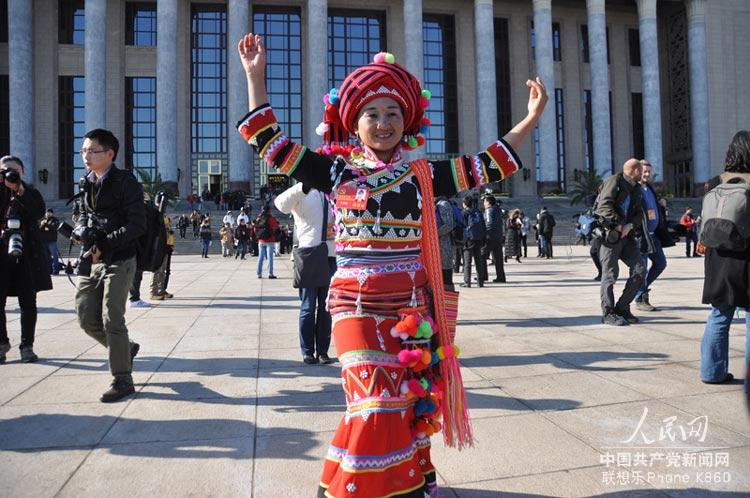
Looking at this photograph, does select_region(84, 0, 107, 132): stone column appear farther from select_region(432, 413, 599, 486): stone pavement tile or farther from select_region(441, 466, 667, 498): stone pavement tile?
select_region(441, 466, 667, 498): stone pavement tile

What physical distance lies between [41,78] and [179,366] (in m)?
38.7

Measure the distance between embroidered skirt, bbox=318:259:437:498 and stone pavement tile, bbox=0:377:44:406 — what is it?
3.08 metres

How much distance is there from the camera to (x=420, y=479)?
2.07 m

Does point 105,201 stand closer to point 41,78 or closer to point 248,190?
point 248,190

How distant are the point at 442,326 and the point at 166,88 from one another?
3308cm

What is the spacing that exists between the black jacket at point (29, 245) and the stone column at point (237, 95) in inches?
1065

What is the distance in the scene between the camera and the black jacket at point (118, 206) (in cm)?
400

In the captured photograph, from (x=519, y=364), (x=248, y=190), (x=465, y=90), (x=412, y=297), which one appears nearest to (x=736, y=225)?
(x=519, y=364)

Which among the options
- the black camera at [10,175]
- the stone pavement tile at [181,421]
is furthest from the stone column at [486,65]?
the stone pavement tile at [181,421]

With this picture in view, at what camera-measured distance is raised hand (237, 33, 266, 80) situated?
2.31 metres

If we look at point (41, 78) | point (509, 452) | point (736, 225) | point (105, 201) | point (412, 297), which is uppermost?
point (41, 78)

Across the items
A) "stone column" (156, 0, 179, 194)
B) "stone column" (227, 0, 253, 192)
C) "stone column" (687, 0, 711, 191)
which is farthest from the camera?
"stone column" (687, 0, 711, 191)

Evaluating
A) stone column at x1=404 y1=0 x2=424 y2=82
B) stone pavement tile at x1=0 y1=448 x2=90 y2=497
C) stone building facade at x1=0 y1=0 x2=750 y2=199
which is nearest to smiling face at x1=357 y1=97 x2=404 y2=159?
stone pavement tile at x1=0 y1=448 x2=90 y2=497

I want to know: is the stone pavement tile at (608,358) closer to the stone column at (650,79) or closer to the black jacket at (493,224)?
the black jacket at (493,224)
